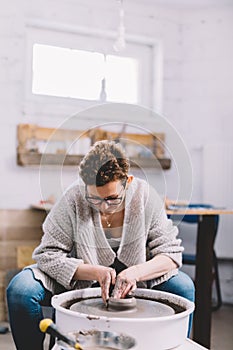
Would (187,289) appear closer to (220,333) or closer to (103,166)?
(103,166)

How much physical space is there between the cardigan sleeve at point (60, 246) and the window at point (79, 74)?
123 centimetres

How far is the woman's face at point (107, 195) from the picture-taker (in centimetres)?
146

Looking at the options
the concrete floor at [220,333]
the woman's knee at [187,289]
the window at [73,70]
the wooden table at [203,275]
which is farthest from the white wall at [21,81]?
the woman's knee at [187,289]

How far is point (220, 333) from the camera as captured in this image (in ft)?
7.41

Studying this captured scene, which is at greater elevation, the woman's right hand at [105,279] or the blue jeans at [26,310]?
the woman's right hand at [105,279]

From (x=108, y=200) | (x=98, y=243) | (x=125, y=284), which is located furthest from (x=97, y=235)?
(x=125, y=284)

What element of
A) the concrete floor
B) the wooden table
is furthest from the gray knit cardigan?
the concrete floor

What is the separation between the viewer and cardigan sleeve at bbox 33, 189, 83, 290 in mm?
1444

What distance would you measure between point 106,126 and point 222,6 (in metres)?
1.05

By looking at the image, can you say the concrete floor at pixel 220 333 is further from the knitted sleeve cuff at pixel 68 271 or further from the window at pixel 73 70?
the window at pixel 73 70

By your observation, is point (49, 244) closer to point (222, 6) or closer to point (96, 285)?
point (96, 285)

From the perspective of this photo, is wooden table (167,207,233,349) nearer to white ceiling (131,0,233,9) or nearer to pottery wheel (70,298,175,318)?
pottery wheel (70,298,175,318)

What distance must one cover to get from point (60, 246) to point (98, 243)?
0.41 feet

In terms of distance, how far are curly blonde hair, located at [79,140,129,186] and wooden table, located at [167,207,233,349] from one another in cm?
61
